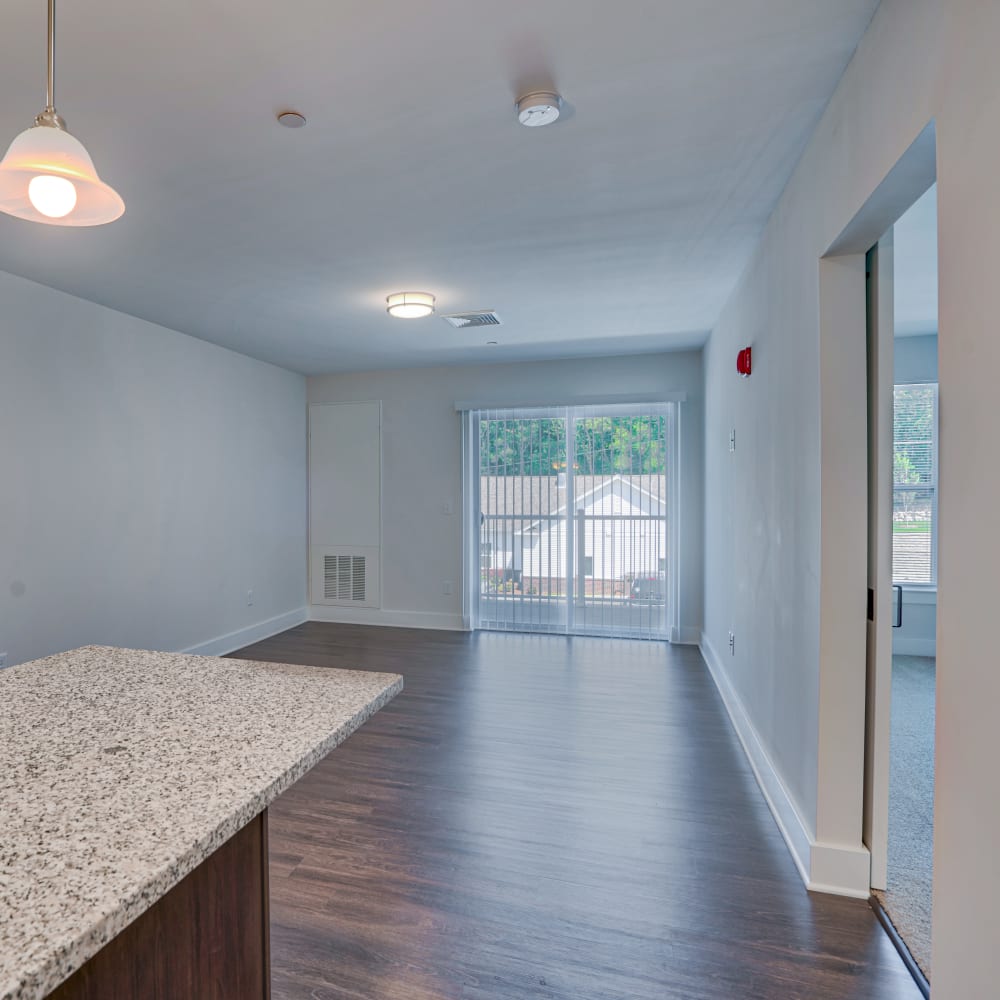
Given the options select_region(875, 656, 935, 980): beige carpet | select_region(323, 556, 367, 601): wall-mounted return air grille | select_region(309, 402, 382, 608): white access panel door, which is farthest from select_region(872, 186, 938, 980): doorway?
select_region(323, 556, 367, 601): wall-mounted return air grille

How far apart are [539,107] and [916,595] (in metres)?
4.92

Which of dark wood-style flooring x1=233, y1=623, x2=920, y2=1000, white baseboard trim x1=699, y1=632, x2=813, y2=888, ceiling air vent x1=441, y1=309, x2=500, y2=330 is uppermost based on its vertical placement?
ceiling air vent x1=441, y1=309, x2=500, y2=330

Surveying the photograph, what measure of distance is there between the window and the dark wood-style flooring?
2.55 meters

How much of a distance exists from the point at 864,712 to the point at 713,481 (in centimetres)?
272

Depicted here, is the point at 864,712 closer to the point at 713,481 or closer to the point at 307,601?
the point at 713,481

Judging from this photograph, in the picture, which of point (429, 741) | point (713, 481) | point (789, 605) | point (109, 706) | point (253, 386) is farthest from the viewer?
point (253, 386)

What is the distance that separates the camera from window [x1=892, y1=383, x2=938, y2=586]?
473 centimetres

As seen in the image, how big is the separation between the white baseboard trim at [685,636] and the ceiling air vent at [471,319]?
10.2ft

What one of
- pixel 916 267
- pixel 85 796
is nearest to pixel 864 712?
pixel 85 796

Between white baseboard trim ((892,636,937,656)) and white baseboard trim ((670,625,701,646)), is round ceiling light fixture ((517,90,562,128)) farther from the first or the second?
white baseboard trim ((892,636,937,656))

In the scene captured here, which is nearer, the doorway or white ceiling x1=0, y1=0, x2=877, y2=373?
white ceiling x1=0, y1=0, x2=877, y2=373

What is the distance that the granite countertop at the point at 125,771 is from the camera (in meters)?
0.61

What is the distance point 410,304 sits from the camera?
3559 mm

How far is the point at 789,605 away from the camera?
224 cm
